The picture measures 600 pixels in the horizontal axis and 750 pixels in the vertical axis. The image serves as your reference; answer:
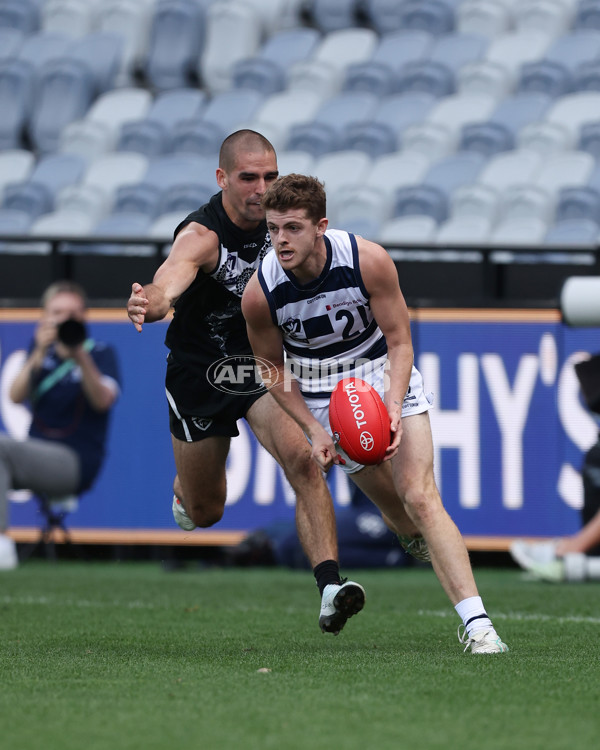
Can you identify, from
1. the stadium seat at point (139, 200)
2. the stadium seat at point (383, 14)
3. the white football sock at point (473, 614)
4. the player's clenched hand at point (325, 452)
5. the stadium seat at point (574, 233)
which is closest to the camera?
the white football sock at point (473, 614)

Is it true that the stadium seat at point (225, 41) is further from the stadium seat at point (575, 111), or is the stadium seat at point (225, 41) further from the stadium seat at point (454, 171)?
the stadium seat at point (575, 111)

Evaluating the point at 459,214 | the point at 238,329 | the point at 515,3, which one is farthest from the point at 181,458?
the point at 515,3

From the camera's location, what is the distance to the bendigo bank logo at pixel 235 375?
20.7 feet

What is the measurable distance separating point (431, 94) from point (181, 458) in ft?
31.6

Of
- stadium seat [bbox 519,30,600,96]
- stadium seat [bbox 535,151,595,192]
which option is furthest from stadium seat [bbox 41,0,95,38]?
stadium seat [bbox 535,151,595,192]

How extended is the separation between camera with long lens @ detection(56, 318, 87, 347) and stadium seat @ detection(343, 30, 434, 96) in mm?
6711

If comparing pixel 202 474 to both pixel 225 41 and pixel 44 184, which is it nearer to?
pixel 44 184

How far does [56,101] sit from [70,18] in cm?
213

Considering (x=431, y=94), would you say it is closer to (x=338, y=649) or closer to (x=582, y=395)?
(x=582, y=395)

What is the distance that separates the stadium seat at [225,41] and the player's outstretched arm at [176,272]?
11313 mm

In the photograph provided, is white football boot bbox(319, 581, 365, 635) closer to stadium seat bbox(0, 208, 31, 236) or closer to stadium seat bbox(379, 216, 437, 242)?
stadium seat bbox(379, 216, 437, 242)

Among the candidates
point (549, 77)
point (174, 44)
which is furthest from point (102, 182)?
point (549, 77)

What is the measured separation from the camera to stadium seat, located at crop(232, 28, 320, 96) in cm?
1656

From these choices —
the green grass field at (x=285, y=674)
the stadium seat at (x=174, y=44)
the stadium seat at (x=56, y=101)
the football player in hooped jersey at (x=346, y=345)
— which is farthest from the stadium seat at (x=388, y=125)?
the football player in hooped jersey at (x=346, y=345)
